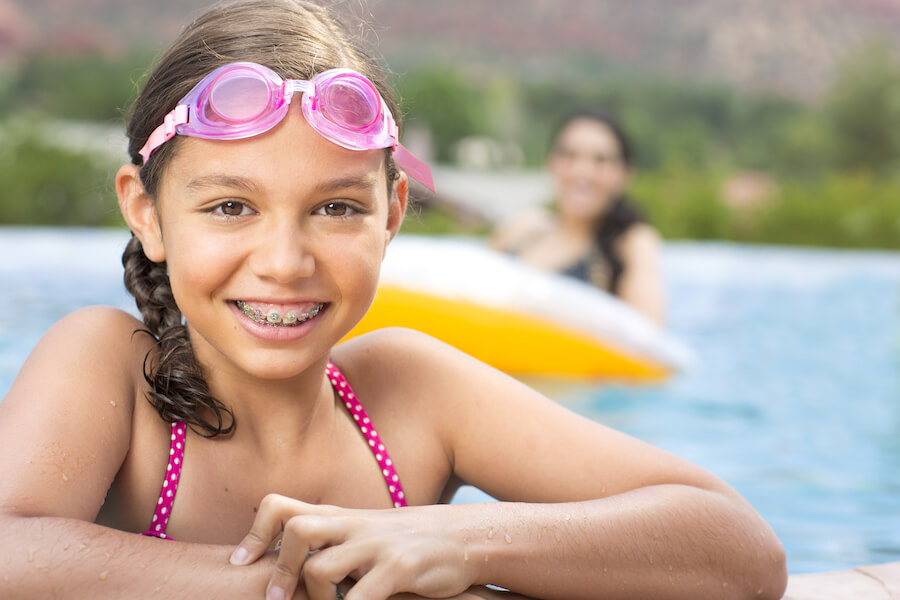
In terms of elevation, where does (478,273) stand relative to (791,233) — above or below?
below

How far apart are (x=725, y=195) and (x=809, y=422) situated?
10580 mm

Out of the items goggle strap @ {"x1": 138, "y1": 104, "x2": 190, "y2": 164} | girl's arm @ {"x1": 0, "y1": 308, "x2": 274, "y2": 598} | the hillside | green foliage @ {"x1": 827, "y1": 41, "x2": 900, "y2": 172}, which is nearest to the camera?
girl's arm @ {"x1": 0, "y1": 308, "x2": 274, "y2": 598}

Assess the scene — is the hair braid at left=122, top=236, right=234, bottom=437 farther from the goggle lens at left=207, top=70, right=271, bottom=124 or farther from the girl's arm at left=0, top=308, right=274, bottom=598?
the goggle lens at left=207, top=70, right=271, bottom=124

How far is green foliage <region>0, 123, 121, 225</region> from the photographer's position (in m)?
12.1

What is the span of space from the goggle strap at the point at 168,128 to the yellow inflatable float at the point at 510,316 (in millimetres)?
3586

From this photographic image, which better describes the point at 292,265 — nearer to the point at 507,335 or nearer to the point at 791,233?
the point at 507,335

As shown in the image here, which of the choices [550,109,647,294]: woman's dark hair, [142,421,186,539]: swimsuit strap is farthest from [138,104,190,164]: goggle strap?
[550,109,647,294]: woman's dark hair

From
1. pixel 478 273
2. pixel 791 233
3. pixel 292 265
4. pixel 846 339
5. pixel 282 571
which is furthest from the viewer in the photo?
pixel 791 233

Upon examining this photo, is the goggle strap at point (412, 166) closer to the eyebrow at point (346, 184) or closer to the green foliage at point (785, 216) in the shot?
the eyebrow at point (346, 184)

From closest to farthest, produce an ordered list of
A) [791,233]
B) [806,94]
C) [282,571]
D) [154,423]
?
[282,571] → [154,423] → [791,233] → [806,94]

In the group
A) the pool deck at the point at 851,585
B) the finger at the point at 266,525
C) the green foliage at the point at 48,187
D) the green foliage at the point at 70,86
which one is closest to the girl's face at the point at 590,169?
the pool deck at the point at 851,585

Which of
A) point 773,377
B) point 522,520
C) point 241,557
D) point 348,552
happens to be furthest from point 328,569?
point 773,377

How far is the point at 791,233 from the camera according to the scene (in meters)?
15.4

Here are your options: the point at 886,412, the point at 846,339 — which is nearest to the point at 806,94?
the point at 846,339
